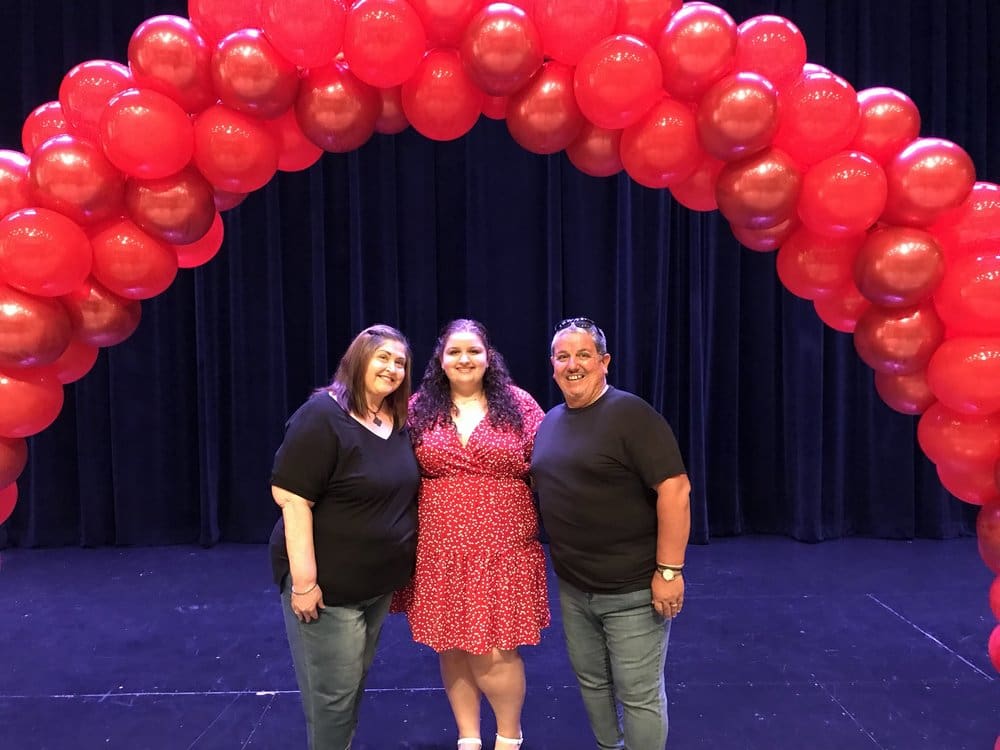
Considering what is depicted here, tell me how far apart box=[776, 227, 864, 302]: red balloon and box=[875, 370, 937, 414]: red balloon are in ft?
0.59

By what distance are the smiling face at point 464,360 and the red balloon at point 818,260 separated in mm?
816

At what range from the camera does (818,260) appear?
5.92 ft

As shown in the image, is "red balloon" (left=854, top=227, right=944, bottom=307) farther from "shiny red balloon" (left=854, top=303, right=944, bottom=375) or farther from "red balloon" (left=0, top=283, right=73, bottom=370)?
"red balloon" (left=0, top=283, right=73, bottom=370)

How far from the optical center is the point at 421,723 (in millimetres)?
2406

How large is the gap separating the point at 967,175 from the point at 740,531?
10.9 ft

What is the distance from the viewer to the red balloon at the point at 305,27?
1.59 meters

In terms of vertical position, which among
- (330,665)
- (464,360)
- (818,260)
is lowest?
(330,665)

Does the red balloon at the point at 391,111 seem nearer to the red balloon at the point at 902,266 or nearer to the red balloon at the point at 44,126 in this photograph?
the red balloon at the point at 44,126

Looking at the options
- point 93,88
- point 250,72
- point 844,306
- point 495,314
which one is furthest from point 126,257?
point 495,314

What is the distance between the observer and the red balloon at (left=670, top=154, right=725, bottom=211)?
1.82 metres

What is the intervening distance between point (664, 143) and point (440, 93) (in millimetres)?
528

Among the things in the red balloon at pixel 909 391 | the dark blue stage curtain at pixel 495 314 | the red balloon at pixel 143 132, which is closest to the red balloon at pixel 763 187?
the red balloon at pixel 909 391

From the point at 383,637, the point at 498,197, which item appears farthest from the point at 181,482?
the point at 498,197

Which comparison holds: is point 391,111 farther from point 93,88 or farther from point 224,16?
point 93,88
